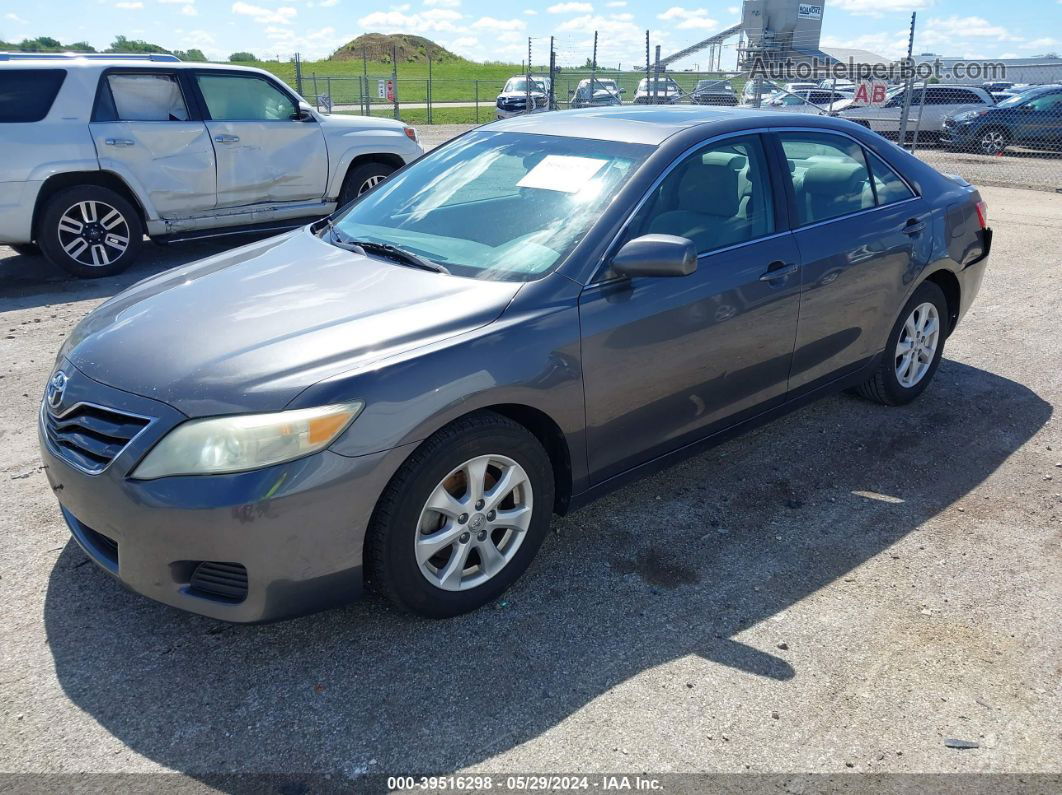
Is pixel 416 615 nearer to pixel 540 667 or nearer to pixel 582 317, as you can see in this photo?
pixel 540 667

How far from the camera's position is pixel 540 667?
285 cm

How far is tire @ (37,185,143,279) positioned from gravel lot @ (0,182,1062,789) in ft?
13.4

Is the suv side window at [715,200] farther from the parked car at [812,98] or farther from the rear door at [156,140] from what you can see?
the parked car at [812,98]

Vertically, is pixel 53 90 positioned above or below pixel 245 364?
above

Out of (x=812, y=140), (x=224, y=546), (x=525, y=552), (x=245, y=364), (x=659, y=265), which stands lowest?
(x=525, y=552)

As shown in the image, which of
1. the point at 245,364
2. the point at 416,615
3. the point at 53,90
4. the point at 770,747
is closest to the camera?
the point at 770,747

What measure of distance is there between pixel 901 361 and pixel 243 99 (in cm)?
672

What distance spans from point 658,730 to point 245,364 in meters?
1.70

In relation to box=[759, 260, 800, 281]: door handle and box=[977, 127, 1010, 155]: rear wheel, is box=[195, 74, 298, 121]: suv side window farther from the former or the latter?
box=[977, 127, 1010, 155]: rear wheel

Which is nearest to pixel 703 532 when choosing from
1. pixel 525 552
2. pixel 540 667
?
pixel 525 552

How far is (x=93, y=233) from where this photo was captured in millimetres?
7820

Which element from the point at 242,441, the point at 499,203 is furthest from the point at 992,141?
the point at 242,441

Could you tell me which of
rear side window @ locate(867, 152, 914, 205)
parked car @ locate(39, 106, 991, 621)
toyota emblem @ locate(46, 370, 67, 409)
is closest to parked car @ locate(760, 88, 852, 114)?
rear side window @ locate(867, 152, 914, 205)

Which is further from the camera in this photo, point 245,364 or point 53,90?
point 53,90
